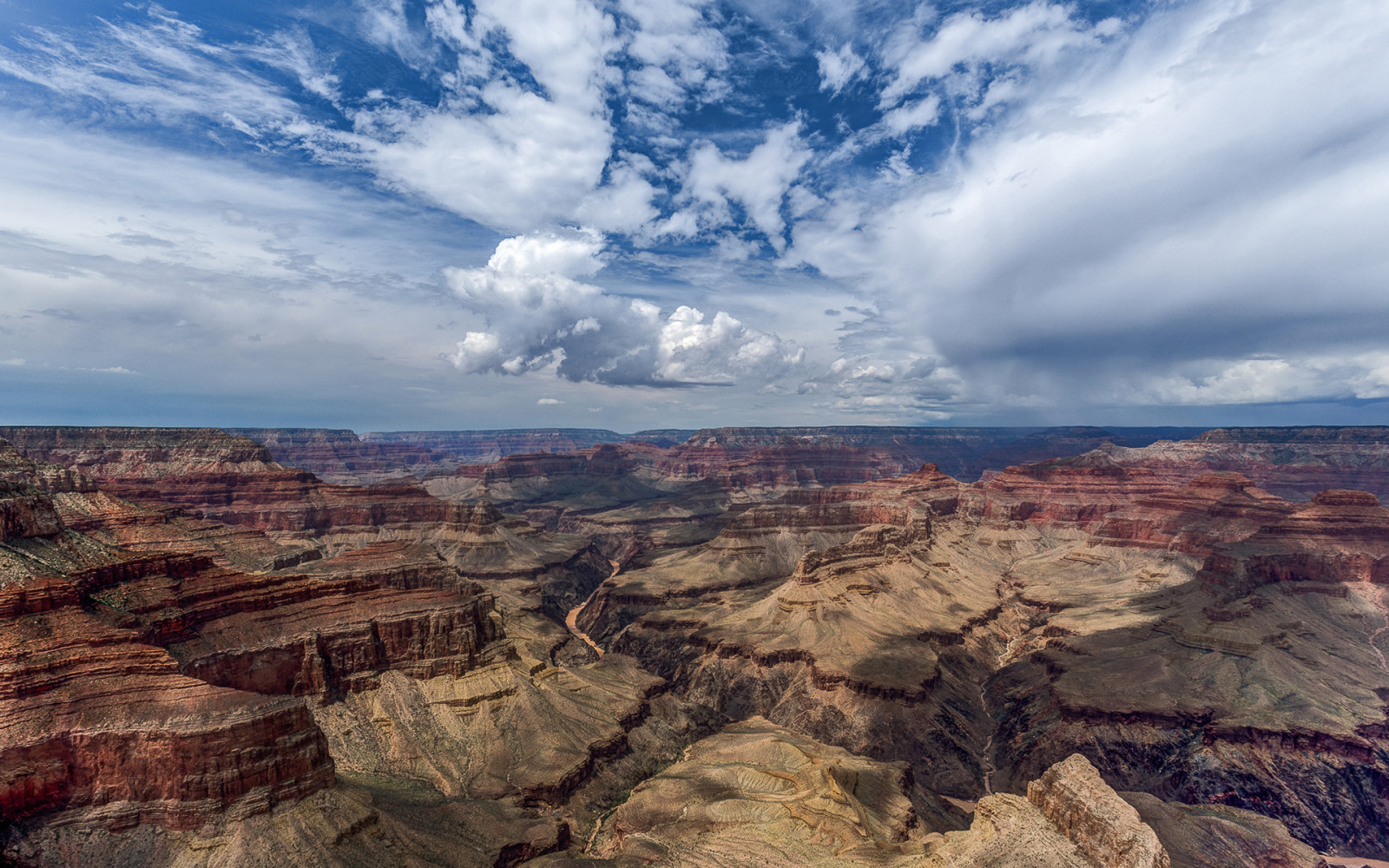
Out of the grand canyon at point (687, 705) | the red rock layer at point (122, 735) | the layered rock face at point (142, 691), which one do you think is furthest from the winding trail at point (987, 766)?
the red rock layer at point (122, 735)

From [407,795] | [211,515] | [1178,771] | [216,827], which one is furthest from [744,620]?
[211,515]

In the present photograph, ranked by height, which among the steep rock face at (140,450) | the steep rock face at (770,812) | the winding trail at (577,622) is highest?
A: the steep rock face at (140,450)

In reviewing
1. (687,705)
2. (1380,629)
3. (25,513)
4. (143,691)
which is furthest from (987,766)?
(25,513)

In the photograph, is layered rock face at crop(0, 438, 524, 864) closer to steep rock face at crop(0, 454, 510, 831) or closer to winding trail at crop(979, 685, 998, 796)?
steep rock face at crop(0, 454, 510, 831)

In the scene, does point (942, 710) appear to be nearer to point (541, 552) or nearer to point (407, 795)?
point (407, 795)

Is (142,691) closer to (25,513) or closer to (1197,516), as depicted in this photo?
(25,513)

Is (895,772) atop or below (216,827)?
below

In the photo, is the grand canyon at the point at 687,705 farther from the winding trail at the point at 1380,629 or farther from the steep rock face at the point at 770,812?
the winding trail at the point at 1380,629
